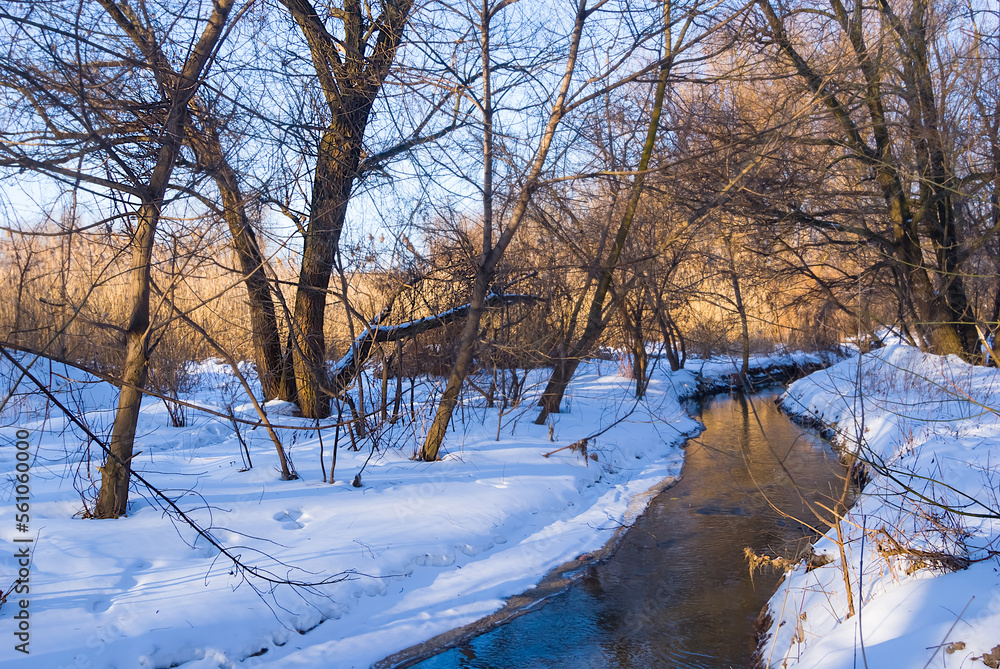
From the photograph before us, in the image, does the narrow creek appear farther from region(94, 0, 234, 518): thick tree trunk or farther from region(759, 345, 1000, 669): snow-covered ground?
region(94, 0, 234, 518): thick tree trunk

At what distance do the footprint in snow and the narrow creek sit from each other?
6.27 ft

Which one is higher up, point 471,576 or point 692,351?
point 692,351

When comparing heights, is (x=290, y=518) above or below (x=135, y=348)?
below

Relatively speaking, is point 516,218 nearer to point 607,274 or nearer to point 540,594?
point 607,274

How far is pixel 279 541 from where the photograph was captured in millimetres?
5504

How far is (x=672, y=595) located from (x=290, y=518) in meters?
3.64

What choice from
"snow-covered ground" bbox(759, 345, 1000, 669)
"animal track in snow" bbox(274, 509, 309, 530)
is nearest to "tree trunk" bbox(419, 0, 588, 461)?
"animal track in snow" bbox(274, 509, 309, 530)

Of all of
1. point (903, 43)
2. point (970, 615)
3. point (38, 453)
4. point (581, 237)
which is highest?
point (903, 43)

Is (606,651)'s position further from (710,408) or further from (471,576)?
(710,408)

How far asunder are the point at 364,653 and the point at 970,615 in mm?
3835

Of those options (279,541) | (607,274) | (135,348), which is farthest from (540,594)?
(607,274)

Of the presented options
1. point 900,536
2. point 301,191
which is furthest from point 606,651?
point 301,191

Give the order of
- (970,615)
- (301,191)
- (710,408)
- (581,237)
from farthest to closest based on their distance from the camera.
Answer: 1. (710,408)
2. (581,237)
3. (301,191)
4. (970,615)

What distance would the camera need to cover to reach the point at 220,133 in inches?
194
